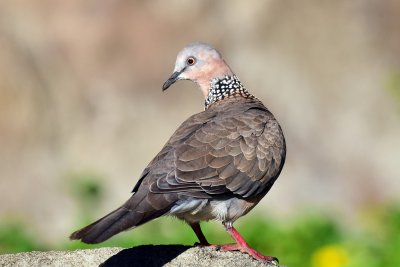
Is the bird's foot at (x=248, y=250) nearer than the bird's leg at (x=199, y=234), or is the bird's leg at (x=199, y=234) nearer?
the bird's foot at (x=248, y=250)

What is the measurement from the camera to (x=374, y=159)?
1277cm

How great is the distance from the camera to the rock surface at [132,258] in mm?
6340

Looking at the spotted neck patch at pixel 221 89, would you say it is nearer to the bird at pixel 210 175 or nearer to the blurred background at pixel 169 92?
the bird at pixel 210 175

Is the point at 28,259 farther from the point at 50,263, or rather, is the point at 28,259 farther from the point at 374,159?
the point at 374,159

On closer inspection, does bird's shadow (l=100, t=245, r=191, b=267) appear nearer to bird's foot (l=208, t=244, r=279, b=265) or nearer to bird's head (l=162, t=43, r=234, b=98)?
bird's foot (l=208, t=244, r=279, b=265)

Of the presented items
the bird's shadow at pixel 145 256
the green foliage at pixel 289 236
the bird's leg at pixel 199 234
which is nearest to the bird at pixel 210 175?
the bird's leg at pixel 199 234

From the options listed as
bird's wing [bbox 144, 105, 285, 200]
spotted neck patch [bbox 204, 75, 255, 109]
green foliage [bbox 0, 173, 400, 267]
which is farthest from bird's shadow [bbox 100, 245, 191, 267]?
green foliage [bbox 0, 173, 400, 267]

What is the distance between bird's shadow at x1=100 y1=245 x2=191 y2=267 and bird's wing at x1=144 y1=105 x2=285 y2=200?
0.33 m

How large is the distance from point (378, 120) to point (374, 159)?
0.45 meters

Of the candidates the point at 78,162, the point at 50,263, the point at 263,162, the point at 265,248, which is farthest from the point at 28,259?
the point at 78,162

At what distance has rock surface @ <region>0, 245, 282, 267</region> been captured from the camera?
6340 millimetres

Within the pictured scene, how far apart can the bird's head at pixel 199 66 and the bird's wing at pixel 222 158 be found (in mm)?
632

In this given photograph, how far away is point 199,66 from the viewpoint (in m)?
7.90

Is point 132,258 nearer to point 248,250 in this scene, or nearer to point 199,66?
point 248,250
